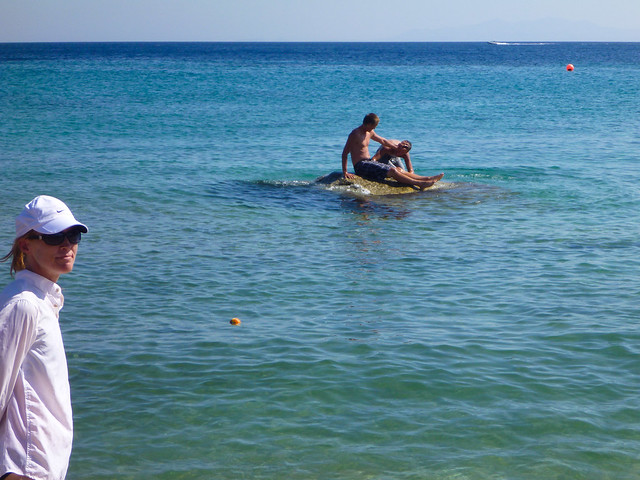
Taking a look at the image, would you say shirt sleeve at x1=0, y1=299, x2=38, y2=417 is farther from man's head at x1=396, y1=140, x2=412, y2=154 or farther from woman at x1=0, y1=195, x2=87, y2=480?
man's head at x1=396, y1=140, x2=412, y2=154

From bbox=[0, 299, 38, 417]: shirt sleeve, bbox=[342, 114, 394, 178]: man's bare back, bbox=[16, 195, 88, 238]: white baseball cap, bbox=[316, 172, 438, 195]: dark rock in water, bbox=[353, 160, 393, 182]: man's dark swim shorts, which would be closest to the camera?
bbox=[0, 299, 38, 417]: shirt sleeve

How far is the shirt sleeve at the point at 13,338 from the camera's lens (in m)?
2.90

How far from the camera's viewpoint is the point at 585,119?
99.2 feet

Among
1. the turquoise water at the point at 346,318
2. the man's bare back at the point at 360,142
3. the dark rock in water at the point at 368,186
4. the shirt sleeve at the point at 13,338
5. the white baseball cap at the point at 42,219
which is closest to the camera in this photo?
the shirt sleeve at the point at 13,338

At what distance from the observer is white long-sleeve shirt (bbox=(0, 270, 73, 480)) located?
2.92 metres

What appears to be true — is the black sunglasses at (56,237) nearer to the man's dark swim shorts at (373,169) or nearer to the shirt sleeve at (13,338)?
the shirt sleeve at (13,338)

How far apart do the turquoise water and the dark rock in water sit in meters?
0.38

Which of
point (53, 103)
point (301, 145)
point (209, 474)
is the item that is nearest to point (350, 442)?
point (209, 474)

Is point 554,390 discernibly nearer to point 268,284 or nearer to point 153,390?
point 153,390

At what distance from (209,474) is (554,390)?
2.89 metres

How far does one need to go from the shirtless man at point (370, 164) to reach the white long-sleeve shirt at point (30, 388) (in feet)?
39.5

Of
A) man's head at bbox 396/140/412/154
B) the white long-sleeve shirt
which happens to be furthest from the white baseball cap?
man's head at bbox 396/140/412/154

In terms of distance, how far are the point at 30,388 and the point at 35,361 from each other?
0.11 meters

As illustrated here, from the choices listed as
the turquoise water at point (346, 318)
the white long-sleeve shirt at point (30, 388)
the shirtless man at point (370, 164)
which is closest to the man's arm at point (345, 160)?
the shirtless man at point (370, 164)
